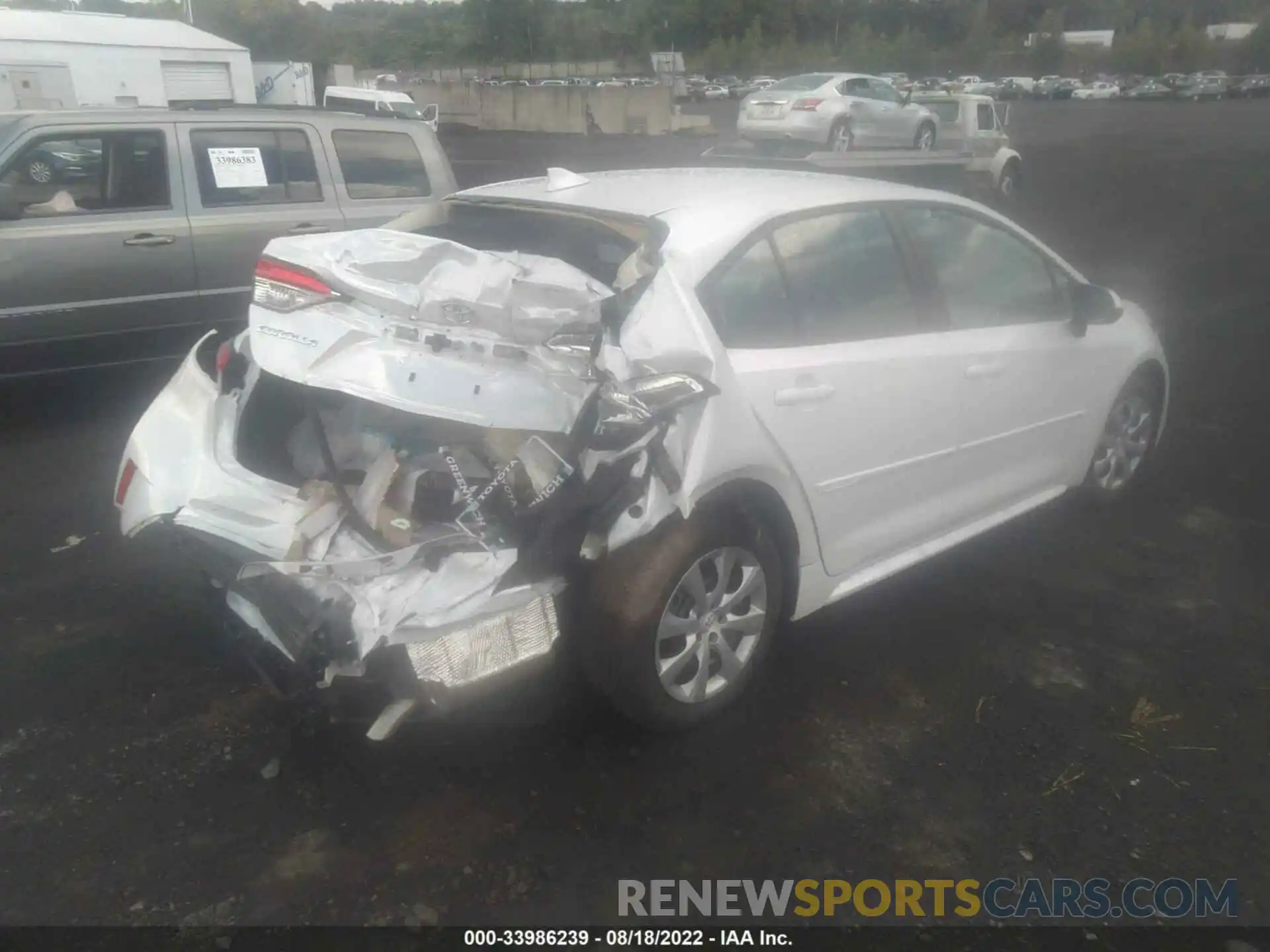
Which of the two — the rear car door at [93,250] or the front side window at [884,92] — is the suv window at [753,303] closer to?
the rear car door at [93,250]

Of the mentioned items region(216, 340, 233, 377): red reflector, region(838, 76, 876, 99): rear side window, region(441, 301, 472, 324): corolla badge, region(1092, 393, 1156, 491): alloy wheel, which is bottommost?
region(1092, 393, 1156, 491): alloy wheel

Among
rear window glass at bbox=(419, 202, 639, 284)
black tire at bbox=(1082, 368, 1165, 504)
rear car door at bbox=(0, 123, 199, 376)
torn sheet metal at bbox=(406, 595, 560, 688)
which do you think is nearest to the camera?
torn sheet metal at bbox=(406, 595, 560, 688)

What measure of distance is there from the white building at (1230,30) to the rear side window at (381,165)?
91494mm

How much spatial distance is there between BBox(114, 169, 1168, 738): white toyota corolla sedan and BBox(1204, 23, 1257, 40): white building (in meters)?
93.7

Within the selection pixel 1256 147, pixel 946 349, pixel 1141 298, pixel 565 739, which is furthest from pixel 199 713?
pixel 1256 147

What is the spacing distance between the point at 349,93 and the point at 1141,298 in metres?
21.0

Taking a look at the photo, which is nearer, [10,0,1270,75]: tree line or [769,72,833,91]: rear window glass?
[769,72,833,91]: rear window glass

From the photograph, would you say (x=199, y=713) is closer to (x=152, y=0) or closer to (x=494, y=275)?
(x=494, y=275)

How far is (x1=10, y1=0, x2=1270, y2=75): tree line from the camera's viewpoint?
69562 millimetres

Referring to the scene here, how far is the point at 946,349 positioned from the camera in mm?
3727

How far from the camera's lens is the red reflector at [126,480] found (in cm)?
328

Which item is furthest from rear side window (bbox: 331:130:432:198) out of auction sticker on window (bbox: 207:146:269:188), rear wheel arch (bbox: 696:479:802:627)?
rear wheel arch (bbox: 696:479:802:627)

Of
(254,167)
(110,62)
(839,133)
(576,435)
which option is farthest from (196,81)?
(576,435)

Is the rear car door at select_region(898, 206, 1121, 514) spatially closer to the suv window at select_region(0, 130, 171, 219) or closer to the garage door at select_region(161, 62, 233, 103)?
the suv window at select_region(0, 130, 171, 219)
